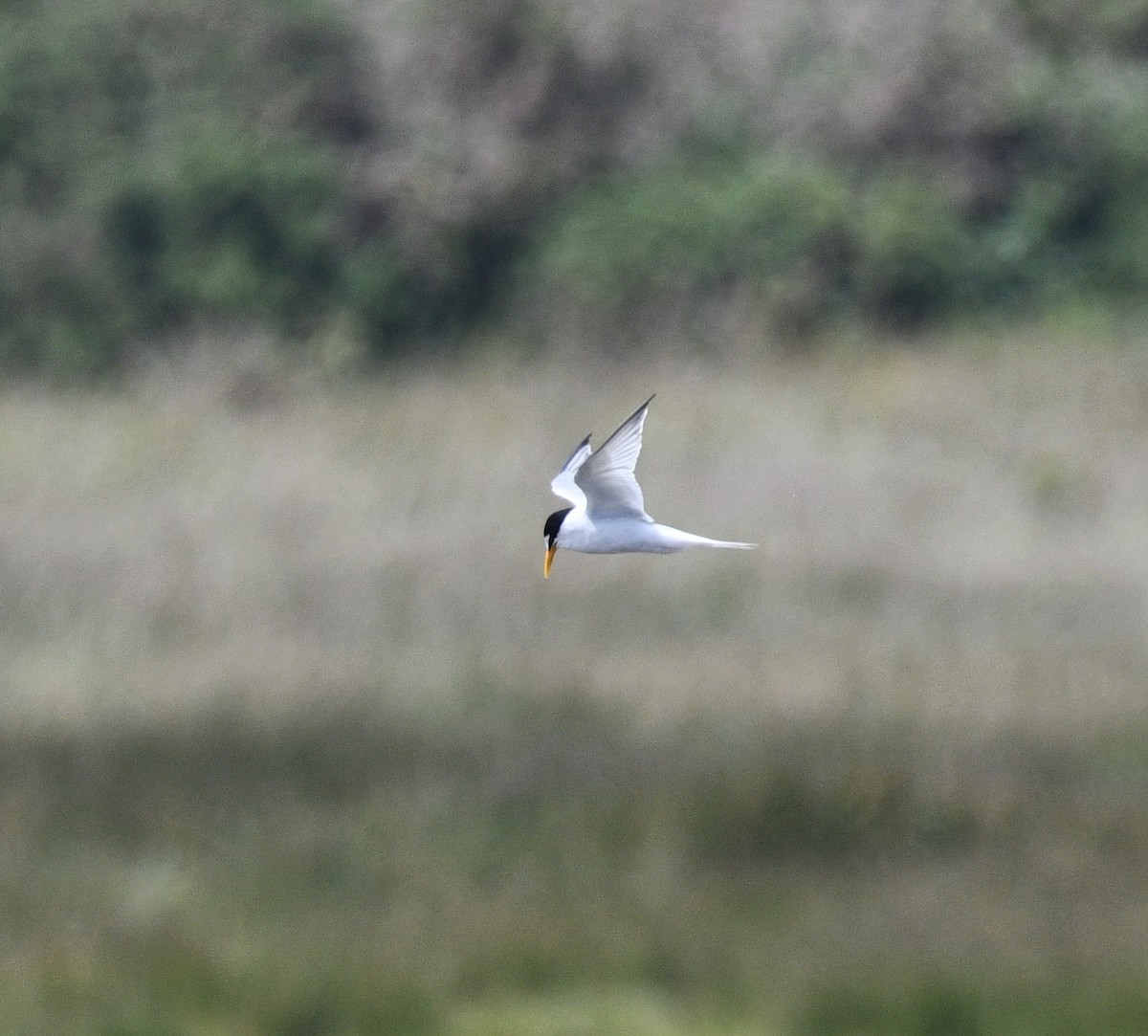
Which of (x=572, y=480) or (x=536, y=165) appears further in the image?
(x=536, y=165)

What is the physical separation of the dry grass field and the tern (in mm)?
3376

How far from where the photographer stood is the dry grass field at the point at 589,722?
8.09 meters

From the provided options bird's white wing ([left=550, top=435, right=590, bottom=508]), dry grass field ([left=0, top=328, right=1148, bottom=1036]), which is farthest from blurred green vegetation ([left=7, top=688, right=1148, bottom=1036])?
bird's white wing ([left=550, top=435, right=590, bottom=508])

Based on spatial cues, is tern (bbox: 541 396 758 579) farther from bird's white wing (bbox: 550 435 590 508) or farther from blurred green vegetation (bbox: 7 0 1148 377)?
blurred green vegetation (bbox: 7 0 1148 377)

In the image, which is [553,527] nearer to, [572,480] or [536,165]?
[572,480]

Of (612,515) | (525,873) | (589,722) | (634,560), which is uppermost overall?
(634,560)

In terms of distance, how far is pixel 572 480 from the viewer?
526 centimetres

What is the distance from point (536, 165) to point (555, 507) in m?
10.6

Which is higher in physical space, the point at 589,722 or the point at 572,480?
the point at 589,722

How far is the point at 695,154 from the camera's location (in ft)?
73.0

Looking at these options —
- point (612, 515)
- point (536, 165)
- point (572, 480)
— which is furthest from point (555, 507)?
point (536, 165)

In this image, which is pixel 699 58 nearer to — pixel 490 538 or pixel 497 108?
pixel 497 108

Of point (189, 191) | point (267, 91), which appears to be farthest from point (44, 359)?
point (267, 91)

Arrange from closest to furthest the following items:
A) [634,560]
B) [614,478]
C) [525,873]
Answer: [614,478], [525,873], [634,560]
